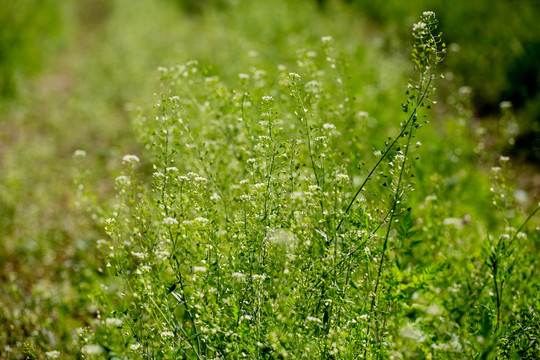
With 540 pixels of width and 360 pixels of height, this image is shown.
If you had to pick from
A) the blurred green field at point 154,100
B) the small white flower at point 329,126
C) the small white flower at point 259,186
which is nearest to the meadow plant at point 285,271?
the small white flower at point 259,186

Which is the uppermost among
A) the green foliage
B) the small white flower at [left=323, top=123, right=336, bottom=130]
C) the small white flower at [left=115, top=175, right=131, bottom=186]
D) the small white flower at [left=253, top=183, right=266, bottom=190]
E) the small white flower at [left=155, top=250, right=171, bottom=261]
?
the green foliage

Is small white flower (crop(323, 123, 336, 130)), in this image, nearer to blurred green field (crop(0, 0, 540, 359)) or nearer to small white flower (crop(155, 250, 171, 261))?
blurred green field (crop(0, 0, 540, 359))

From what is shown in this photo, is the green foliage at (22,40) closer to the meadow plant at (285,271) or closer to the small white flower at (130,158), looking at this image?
the small white flower at (130,158)

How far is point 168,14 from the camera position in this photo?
13.0 m

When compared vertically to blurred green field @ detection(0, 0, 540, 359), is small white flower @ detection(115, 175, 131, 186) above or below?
below

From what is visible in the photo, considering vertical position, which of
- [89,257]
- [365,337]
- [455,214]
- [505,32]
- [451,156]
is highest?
[505,32]

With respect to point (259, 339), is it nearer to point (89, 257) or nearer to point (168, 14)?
point (89, 257)

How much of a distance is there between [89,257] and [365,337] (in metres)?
2.86

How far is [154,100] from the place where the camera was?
2586mm

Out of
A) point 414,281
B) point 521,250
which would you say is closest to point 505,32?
point 521,250

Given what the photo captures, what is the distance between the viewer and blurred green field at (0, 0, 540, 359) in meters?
3.27

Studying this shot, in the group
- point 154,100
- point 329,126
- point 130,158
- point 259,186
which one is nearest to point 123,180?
point 130,158

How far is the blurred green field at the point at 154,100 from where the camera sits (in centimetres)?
327

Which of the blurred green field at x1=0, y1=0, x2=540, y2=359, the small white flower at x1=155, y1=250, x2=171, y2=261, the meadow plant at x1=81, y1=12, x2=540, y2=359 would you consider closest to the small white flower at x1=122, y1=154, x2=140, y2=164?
the meadow plant at x1=81, y1=12, x2=540, y2=359
